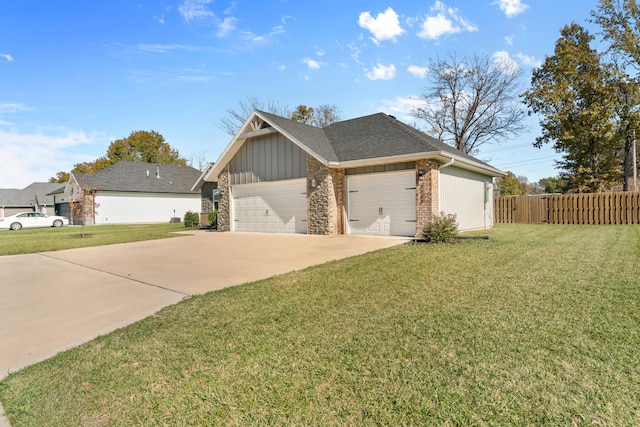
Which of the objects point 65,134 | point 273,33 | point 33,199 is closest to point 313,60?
point 273,33

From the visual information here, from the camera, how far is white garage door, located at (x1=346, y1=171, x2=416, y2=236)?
1065 cm

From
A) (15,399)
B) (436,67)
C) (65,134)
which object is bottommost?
(15,399)

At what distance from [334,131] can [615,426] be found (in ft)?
45.4

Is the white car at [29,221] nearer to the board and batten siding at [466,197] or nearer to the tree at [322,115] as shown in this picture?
the tree at [322,115]

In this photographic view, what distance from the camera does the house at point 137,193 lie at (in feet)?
89.1

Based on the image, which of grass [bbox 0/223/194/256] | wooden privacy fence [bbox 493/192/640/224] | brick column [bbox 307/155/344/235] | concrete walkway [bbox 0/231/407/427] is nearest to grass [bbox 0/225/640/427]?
A: concrete walkway [bbox 0/231/407/427]

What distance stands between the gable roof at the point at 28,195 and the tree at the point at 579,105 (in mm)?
46902

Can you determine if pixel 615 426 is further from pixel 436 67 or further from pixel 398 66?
pixel 436 67

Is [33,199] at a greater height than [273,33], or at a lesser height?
lesser

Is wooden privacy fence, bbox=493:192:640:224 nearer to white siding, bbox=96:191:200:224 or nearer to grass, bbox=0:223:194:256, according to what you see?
grass, bbox=0:223:194:256

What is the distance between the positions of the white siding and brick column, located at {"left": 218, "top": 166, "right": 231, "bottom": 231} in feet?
55.3

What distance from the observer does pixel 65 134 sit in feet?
64.0

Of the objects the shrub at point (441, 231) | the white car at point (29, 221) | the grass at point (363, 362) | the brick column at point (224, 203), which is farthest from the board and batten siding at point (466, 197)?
the white car at point (29, 221)

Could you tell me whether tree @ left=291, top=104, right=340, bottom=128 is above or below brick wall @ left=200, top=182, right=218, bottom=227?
above
